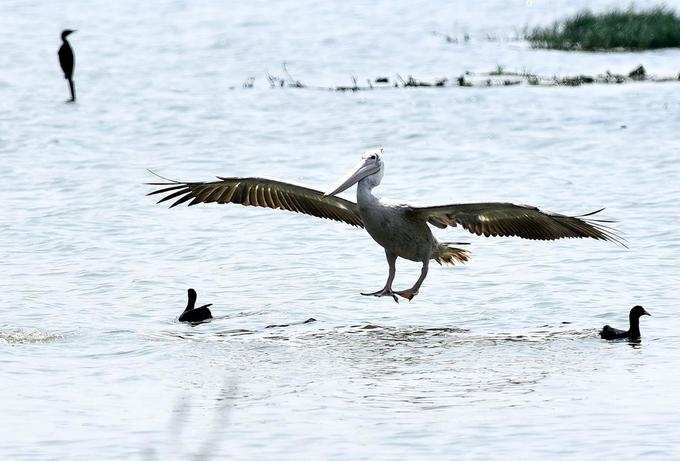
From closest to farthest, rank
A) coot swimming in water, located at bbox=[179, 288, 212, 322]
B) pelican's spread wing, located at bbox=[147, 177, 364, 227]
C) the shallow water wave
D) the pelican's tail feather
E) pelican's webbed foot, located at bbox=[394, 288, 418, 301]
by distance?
pelican's webbed foot, located at bbox=[394, 288, 418, 301] < the shallow water wave < pelican's spread wing, located at bbox=[147, 177, 364, 227] < the pelican's tail feather < coot swimming in water, located at bbox=[179, 288, 212, 322]

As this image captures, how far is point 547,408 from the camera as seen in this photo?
9.23 meters

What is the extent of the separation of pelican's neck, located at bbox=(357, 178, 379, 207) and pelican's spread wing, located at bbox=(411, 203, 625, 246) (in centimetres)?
35

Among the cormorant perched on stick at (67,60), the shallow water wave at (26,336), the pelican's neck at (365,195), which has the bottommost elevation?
the shallow water wave at (26,336)

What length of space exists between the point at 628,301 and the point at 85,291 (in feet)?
17.6

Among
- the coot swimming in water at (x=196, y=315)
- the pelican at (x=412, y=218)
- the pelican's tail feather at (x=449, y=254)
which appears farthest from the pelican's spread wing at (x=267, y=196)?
the coot swimming in water at (x=196, y=315)

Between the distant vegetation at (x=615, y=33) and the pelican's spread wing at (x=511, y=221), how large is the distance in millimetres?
20894

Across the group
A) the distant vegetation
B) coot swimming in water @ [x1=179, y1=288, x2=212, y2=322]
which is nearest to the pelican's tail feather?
coot swimming in water @ [x1=179, y1=288, x2=212, y2=322]

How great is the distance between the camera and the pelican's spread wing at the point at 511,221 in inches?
429

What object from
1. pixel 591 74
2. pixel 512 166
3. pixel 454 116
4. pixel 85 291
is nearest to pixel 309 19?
pixel 591 74

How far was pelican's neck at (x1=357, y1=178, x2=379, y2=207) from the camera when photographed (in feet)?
37.2

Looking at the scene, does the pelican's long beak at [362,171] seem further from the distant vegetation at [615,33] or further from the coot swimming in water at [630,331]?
the distant vegetation at [615,33]

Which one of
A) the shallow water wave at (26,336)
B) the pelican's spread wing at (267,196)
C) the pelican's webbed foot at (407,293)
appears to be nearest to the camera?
the pelican's webbed foot at (407,293)

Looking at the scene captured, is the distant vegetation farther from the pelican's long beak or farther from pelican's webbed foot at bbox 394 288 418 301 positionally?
pelican's webbed foot at bbox 394 288 418 301

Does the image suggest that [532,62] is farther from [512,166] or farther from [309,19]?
[309,19]
